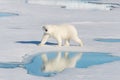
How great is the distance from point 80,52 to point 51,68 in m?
2.39

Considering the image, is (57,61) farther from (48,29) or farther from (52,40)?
(52,40)

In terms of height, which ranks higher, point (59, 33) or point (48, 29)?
point (48, 29)

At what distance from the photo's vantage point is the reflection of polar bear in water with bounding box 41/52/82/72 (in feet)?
29.3

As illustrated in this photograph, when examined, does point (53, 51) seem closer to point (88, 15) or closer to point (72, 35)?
point (72, 35)

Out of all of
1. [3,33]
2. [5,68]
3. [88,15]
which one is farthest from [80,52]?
[88,15]

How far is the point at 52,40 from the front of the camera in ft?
44.4

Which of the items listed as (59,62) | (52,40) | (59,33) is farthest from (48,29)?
(59,62)

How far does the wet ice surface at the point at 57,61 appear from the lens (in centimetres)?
881

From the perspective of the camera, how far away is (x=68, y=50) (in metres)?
11.4

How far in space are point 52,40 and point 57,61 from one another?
12.4 ft

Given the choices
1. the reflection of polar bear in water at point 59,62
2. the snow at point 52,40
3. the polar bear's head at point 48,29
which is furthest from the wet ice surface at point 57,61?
the polar bear's head at point 48,29

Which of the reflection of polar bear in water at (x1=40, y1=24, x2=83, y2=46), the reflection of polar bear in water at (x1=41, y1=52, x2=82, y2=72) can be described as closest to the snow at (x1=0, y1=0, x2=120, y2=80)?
the reflection of polar bear in water at (x1=40, y1=24, x2=83, y2=46)

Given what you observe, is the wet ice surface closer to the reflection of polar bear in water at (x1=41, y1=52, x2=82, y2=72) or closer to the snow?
the reflection of polar bear in water at (x1=41, y1=52, x2=82, y2=72)

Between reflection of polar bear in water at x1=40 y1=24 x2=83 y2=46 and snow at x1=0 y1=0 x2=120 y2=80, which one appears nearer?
snow at x1=0 y1=0 x2=120 y2=80
